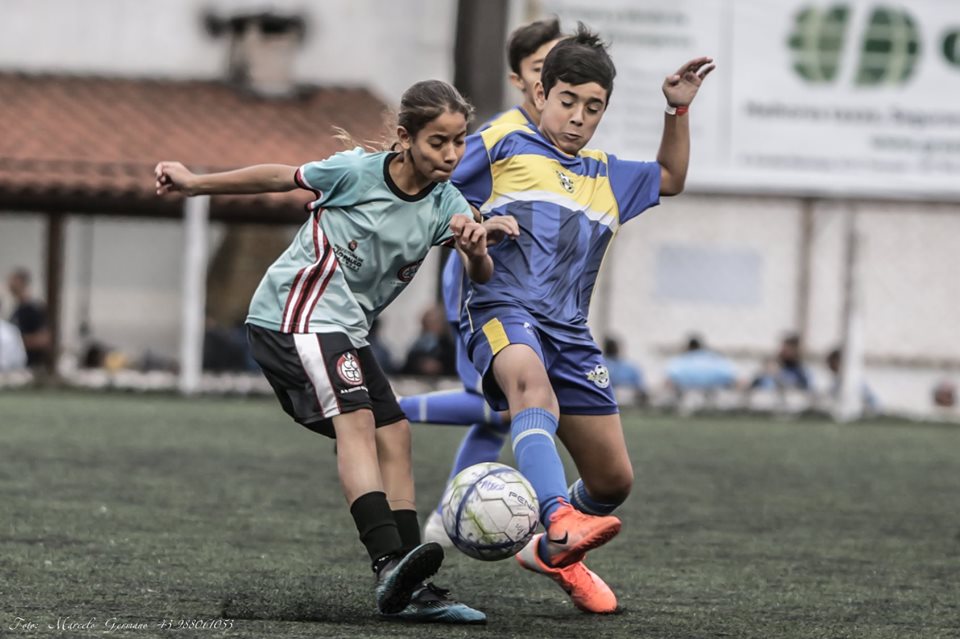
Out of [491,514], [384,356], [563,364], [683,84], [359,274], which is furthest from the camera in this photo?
[384,356]

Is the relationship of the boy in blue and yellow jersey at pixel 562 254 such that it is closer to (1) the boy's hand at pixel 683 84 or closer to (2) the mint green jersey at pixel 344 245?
(1) the boy's hand at pixel 683 84

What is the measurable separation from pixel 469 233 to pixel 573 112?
2.31 ft

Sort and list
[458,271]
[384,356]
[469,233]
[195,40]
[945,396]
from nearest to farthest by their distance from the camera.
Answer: [469,233], [458,271], [384,356], [195,40], [945,396]

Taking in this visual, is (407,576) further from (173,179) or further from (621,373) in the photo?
(621,373)

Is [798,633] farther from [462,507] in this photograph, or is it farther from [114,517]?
[114,517]

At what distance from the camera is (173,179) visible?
446cm

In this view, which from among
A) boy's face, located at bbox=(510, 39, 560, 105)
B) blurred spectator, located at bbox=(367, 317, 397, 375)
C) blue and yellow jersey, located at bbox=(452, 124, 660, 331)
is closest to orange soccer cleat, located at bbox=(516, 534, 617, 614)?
blue and yellow jersey, located at bbox=(452, 124, 660, 331)

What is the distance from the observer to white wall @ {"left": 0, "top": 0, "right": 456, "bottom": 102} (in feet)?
60.4

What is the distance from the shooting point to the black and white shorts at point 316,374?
4359mm

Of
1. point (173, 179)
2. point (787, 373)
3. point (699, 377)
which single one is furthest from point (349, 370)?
point (787, 373)

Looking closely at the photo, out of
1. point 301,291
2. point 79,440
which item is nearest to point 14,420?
point 79,440

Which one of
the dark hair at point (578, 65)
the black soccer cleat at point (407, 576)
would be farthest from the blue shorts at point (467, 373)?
the black soccer cleat at point (407, 576)

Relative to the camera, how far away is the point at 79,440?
30.5 feet

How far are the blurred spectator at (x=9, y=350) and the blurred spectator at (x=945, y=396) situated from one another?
31.4 ft
